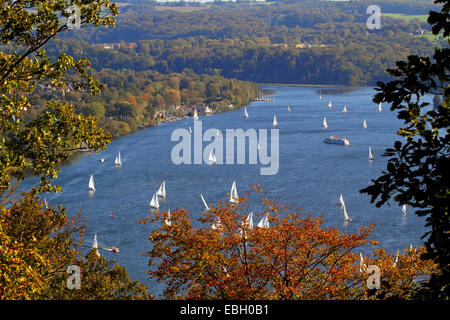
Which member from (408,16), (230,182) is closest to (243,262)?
(230,182)

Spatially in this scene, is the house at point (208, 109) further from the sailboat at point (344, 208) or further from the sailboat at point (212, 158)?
the sailboat at point (344, 208)

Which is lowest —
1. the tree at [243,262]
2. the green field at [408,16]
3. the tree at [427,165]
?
the green field at [408,16]

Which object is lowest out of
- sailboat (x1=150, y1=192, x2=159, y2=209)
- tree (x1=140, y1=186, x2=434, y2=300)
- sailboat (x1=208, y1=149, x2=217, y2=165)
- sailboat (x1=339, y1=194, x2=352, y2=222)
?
sailboat (x1=208, y1=149, x2=217, y2=165)

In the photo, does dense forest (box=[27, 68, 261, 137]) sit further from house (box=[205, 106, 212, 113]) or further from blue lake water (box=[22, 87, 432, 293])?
blue lake water (box=[22, 87, 432, 293])

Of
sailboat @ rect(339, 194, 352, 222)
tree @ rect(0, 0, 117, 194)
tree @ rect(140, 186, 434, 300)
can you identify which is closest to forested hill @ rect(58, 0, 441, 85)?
sailboat @ rect(339, 194, 352, 222)

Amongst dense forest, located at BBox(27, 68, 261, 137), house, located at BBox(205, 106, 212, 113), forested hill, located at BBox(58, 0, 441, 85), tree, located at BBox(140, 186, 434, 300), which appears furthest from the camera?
forested hill, located at BBox(58, 0, 441, 85)

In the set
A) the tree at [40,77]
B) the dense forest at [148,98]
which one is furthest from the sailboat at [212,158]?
the tree at [40,77]

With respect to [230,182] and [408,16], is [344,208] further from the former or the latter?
[408,16]
